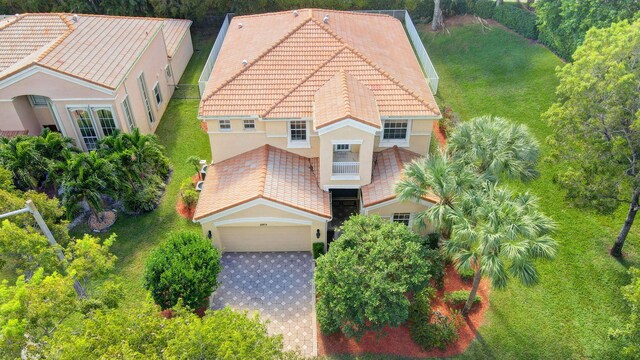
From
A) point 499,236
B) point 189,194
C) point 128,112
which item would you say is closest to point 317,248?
point 189,194

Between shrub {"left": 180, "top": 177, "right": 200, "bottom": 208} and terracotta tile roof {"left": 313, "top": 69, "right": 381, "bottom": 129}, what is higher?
terracotta tile roof {"left": 313, "top": 69, "right": 381, "bottom": 129}

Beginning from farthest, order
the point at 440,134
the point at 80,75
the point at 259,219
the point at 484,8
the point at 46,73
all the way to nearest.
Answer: the point at 484,8 → the point at 440,134 → the point at 80,75 → the point at 46,73 → the point at 259,219

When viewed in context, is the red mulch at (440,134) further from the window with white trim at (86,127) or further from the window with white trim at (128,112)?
the window with white trim at (86,127)

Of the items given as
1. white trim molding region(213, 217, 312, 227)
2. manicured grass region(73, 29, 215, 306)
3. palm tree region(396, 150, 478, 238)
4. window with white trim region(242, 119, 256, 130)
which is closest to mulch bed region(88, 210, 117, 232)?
manicured grass region(73, 29, 215, 306)

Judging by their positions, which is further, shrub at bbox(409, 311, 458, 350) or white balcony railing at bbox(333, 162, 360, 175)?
white balcony railing at bbox(333, 162, 360, 175)

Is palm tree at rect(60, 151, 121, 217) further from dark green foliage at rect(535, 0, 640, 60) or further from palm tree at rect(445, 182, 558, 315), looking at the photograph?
dark green foliage at rect(535, 0, 640, 60)

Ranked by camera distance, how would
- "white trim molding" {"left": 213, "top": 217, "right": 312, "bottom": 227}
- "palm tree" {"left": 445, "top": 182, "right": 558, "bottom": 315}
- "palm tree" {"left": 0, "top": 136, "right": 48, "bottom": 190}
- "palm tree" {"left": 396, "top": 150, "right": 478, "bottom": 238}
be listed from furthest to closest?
"palm tree" {"left": 0, "top": 136, "right": 48, "bottom": 190}, "white trim molding" {"left": 213, "top": 217, "right": 312, "bottom": 227}, "palm tree" {"left": 396, "top": 150, "right": 478, "bottom": 238}, "palm tree" {"left": 445, "top": 182, "right": 558, "bottom": 315}

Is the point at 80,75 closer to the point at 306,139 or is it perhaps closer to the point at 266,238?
the point at 306,139
